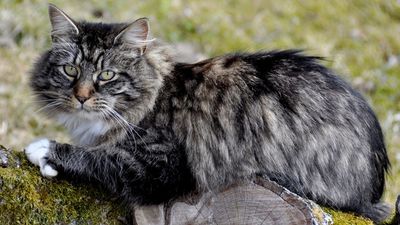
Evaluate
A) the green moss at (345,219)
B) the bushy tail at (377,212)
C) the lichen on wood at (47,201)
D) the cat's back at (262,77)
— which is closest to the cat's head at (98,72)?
the cat's back at (262,77)

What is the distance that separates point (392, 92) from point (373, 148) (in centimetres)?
360

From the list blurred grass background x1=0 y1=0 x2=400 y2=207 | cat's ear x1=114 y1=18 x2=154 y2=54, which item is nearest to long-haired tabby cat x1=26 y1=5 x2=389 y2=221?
cat's ear x1=114 y1=18 x2=154 y2=54

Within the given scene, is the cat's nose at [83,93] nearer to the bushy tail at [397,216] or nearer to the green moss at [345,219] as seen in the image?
the green moss at [345,219]

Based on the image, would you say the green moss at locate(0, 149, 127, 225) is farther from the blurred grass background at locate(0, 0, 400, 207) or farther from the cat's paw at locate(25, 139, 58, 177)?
the blurred grass background at locate(0, 0, 400, 207)

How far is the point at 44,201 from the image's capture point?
9.57ft

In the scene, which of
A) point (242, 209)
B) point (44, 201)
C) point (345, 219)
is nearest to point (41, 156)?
point (44, 201)

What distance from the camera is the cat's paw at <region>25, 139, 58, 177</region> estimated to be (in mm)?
2967

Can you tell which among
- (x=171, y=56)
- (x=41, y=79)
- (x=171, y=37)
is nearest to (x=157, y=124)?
(x=171, y=56)

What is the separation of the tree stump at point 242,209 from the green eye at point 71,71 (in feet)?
2.53

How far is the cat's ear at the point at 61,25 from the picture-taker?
3.20m

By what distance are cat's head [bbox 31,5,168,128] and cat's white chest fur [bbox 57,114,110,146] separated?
2 cm

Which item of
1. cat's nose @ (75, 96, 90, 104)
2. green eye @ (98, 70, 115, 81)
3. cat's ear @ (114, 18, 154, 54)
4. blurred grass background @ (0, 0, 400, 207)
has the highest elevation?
cat's ear @ (114, 18, 154, 54)

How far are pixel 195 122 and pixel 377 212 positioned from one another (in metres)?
1.15

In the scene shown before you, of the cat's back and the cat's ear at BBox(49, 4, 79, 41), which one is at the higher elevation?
the cat's ear at BBox(49, 4, 79, 41)
